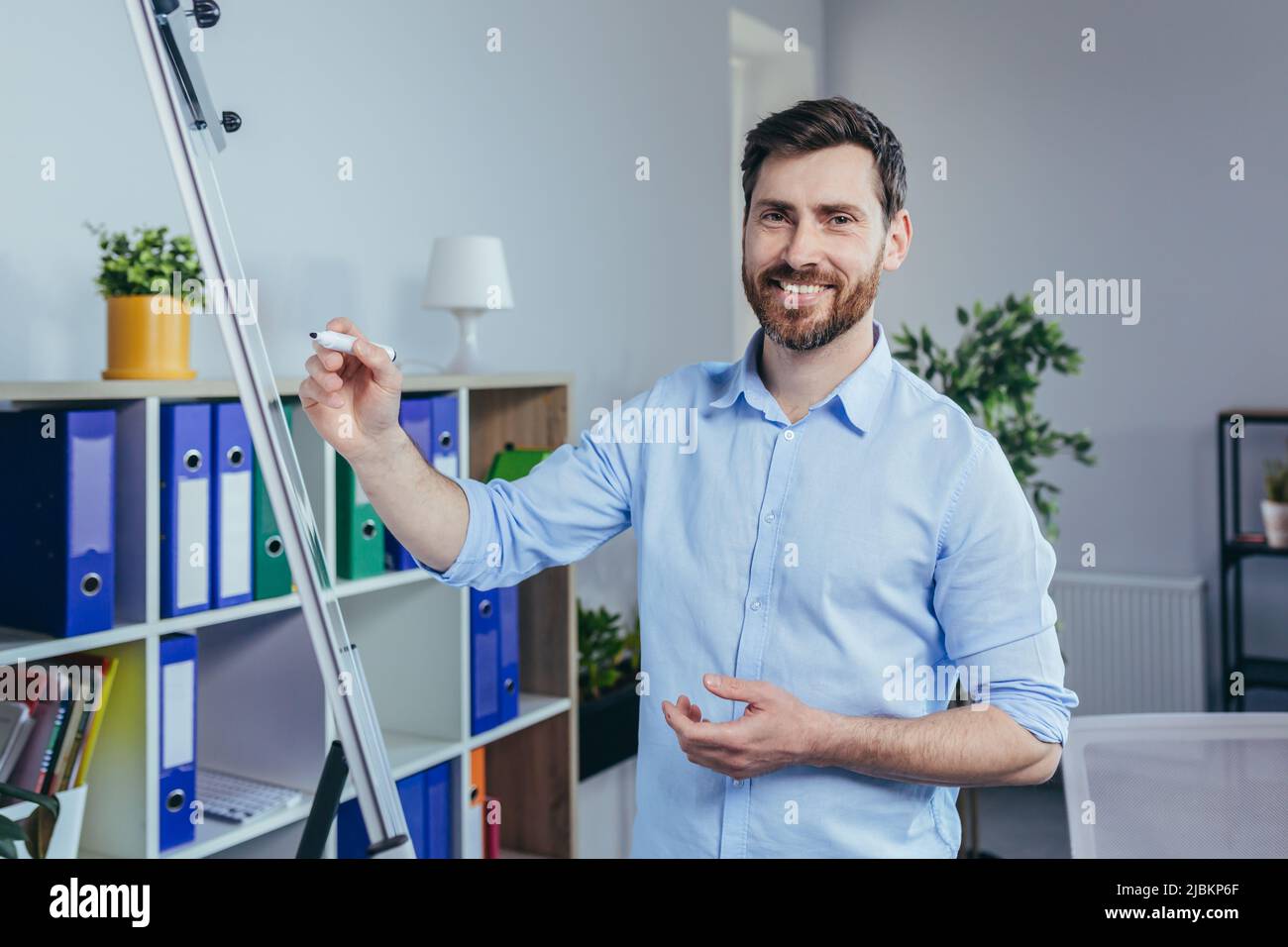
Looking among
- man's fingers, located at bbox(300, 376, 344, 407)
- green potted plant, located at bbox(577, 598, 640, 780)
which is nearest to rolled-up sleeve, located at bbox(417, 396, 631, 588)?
man's fingers, located at bbox(300, 376, 344, 407)

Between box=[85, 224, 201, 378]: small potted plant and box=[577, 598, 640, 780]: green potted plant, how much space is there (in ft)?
3.34

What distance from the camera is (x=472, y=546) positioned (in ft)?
3.05

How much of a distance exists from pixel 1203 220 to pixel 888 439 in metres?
2.48

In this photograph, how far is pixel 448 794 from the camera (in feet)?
5.44

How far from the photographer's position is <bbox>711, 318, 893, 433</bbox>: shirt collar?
94 cm

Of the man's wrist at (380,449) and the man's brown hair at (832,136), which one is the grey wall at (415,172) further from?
the man's brown hair at (832,136)

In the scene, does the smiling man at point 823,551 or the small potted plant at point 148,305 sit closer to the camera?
the smiling man at point 823,551

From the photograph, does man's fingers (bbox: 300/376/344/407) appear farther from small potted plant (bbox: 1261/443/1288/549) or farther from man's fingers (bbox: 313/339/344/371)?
small potted plant (bbox: 1261/443/1288/549)

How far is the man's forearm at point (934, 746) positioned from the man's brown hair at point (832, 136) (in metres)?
0.42

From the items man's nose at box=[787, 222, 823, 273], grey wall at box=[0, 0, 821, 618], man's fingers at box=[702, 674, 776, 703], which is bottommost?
man's fingers at box=[702, 674, 776, 703]

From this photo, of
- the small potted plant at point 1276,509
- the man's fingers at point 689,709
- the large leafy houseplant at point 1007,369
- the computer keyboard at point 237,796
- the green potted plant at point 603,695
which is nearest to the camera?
the man's fingers at point 689,709

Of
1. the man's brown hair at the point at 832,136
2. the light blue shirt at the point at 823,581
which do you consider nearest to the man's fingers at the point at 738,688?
the light blue shirt at the point at 823,581

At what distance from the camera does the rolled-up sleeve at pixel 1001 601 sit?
0.85 m

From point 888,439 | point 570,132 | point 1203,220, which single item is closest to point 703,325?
point 570,132
